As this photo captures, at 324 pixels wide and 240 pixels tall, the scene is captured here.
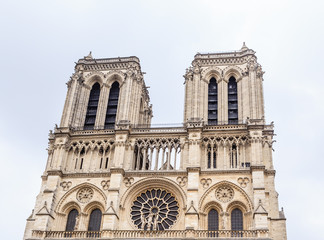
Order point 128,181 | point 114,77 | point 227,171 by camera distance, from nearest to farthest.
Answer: point 227,171 → point 128,181 → point 114,77

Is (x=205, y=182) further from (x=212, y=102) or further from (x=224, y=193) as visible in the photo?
(x=212, y=102)

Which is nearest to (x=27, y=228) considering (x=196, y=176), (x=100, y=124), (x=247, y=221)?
(x=100, y=124)

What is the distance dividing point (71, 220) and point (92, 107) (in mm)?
11390

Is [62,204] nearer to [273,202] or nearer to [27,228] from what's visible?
[27,228]

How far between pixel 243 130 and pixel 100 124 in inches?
509

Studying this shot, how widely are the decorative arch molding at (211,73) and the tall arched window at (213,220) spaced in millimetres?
12824

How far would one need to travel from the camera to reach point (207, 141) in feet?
116

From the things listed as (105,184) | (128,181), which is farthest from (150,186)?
(105,184)

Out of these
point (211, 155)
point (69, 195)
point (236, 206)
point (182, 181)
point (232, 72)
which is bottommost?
point (236, 206)

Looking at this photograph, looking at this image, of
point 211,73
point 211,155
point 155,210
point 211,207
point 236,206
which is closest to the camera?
point 236,206

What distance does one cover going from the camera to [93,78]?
4141 cm

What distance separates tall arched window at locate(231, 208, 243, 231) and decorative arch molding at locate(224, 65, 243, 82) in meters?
12.8

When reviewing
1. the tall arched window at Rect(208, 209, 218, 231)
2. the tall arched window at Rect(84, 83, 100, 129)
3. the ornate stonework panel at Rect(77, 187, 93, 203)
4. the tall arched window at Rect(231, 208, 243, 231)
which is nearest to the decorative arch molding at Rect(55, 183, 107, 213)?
the ornate stonework panel at Rect(77, 187, 93, 203)

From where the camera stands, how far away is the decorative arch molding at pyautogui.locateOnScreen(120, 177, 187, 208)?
3328 centimetres
